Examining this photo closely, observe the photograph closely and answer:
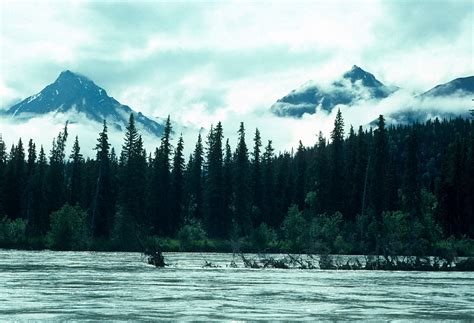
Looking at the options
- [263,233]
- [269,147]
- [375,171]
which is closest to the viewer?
[263,233]

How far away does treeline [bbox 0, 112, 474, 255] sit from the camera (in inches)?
3548

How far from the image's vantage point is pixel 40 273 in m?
42.8

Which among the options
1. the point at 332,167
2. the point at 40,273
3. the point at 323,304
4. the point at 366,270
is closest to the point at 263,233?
the point at 332,167

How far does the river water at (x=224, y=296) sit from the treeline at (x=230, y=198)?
4408 centimetres

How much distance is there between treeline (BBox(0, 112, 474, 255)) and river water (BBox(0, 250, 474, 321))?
145 feet

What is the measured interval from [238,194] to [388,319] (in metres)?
90.5

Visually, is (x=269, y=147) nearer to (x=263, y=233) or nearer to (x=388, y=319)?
(x=263, y=233)

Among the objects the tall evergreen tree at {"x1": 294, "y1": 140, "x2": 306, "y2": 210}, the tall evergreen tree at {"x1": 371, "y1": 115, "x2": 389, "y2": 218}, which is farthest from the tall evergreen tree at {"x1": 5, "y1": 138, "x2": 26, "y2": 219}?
the tall evergreen tree at {"x1": 371, "y1": 115, "x2": 389, "y2": 218}

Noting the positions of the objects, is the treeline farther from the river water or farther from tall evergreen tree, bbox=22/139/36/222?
the river water

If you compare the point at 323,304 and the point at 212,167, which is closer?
the point at 323,304

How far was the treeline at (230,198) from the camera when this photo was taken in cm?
9012

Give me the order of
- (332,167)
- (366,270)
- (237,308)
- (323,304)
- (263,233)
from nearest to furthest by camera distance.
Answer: (237,308) < (323,304) < (366,270) < (263,233) < (332,167)

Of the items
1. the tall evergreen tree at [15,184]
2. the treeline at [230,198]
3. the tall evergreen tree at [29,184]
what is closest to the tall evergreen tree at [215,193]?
the treeline at [230,198]

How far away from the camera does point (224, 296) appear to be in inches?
1190
